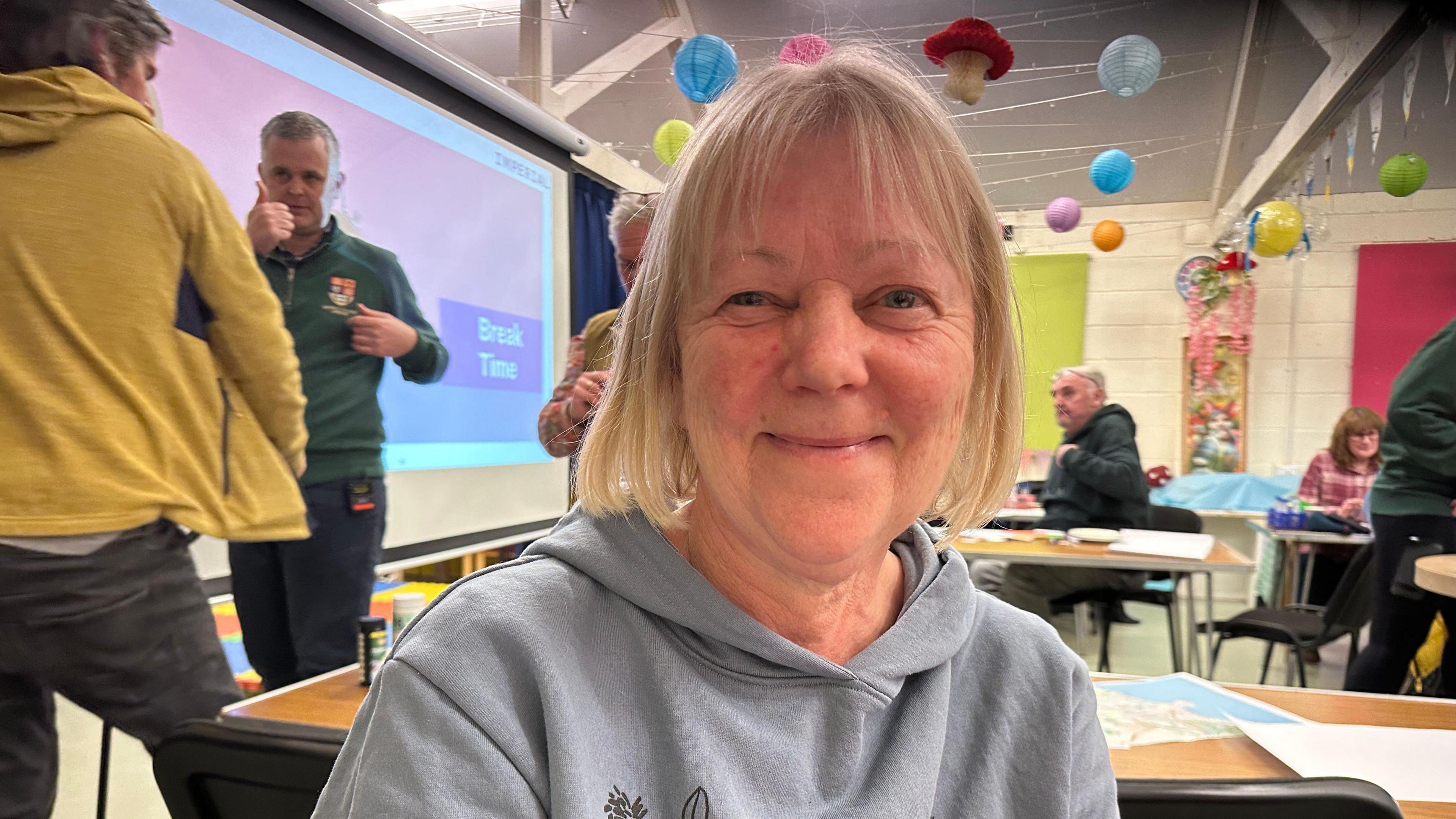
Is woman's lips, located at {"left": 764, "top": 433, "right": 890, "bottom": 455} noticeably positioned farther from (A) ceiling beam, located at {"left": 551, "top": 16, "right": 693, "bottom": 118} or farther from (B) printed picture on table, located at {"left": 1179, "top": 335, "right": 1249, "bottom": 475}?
(B) printed picture on table, located at {"left": 1179, "top": 335, "right": 1249, "bottom": 475}

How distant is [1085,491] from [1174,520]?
80 centimetres

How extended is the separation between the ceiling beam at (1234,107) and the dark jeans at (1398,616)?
9.57 ft

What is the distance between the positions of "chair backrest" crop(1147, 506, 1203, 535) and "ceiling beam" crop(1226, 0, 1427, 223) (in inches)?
103

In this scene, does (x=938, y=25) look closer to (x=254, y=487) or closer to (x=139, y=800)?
(x=254, y=487)

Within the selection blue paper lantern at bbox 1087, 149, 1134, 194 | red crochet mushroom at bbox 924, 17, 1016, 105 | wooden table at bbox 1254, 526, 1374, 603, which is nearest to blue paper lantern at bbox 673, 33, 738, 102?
red crochet mushroom at bbox 924, 17, 1016, 105

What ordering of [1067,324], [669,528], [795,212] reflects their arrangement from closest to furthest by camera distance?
[795,212] → [669,528] → [1067,324]

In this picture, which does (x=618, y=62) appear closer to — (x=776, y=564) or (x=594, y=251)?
(x=594, y=251)

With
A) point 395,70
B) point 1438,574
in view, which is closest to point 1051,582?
point 1438,574

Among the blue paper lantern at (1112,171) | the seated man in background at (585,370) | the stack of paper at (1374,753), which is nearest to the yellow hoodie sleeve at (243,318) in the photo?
the seated man in background at (585,370)

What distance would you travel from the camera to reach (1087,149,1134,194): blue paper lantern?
16.9 feet

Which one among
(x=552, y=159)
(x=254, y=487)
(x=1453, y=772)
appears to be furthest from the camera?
(x=552, y=159)

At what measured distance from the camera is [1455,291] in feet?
22.9

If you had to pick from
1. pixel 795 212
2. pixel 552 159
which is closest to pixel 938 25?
pixel 552 159

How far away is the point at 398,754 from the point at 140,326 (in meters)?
1.71
